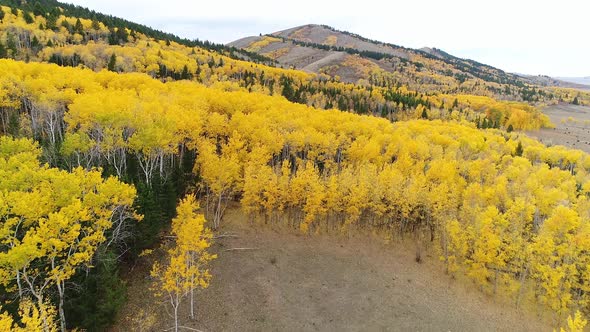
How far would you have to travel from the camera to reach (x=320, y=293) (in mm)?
42500

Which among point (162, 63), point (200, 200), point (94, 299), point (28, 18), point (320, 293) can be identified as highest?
point (28, 18)

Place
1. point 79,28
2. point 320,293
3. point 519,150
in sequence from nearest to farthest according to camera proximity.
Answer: point 320,293
point 519,150
point 79,28

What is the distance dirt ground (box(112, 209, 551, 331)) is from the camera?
1454 inches

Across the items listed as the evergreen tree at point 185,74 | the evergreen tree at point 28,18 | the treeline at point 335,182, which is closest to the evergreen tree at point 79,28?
the evergreen tree at point 28,18

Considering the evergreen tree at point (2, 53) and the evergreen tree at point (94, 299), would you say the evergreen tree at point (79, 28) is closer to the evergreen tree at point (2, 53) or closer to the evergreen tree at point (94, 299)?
the evergreen tree at point (2, 53)

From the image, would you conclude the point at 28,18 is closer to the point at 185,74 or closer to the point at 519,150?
the point at 185,74

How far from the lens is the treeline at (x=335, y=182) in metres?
44.7

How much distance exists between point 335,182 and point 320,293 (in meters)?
17.2

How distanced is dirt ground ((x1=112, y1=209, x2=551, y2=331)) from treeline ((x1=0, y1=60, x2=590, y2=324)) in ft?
11.8

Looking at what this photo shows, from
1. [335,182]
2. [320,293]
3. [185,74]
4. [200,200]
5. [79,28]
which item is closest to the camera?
[320,293]

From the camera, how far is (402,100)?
172 meters

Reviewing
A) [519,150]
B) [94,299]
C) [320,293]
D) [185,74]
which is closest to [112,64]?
[185,74]

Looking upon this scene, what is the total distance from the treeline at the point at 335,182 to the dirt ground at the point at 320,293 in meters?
3.58

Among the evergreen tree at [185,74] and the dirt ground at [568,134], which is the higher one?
the evergreen tree at [185,74]
